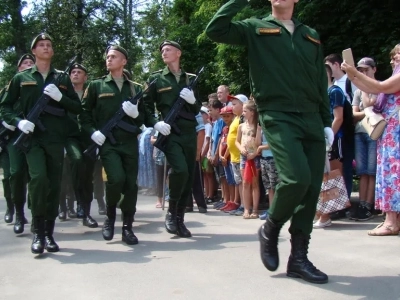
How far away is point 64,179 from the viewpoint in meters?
8.16

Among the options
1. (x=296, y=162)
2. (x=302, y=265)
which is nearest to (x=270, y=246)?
(x=302, y=265)

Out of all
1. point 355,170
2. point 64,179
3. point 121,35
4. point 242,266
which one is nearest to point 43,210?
point 242,266

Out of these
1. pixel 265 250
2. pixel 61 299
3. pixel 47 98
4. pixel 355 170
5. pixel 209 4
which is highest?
pixel 209 4

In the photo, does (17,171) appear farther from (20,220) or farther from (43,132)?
(43,132)

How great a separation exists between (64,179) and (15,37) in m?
22.7

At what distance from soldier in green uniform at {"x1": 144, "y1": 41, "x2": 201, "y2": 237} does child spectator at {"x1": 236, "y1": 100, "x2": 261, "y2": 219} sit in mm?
1471

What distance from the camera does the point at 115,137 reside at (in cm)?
589

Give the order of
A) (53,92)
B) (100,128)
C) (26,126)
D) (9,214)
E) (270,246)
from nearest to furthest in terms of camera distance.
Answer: (270,246) < (26,126) < (53,92) < (100,128) < (9,214)

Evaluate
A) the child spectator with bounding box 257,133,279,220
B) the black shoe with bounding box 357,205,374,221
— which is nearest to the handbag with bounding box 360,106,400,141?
the black shoe with bounding box 357,205,374,221

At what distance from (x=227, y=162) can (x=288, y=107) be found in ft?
14.7

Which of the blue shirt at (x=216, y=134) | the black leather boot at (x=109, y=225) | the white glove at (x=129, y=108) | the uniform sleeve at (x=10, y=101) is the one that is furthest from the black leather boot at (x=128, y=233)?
the blue shirt at (x=216, y=134)

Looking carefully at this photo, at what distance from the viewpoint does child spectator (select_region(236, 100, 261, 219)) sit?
24.8 ft

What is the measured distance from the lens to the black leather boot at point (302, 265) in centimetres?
403

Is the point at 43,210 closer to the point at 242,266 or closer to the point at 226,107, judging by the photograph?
the point at 242,266
